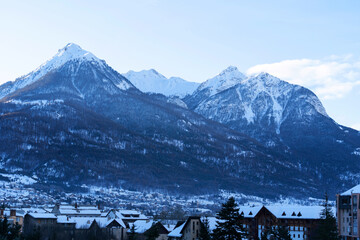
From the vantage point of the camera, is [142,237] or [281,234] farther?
[142,237]

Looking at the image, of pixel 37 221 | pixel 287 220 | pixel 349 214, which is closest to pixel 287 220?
pixel 287 220

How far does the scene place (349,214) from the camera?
138375 mm

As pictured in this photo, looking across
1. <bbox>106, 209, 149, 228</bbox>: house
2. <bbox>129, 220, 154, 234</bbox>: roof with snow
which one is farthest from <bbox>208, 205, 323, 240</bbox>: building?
<bbox>106, 209, 149, 228</bbox>: house

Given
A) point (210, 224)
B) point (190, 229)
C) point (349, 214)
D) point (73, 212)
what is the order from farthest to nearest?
point (73, 212) < point (210, 224) < point (349, 214) < point (190, 229)

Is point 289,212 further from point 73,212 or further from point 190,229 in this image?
point 73,212

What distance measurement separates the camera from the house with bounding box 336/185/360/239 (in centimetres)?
13475

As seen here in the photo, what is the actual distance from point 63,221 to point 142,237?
2944 centimetres

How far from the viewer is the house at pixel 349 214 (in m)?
135

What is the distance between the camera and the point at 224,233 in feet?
284

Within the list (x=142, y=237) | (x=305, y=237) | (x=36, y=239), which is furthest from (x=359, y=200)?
(x=36, y=239)

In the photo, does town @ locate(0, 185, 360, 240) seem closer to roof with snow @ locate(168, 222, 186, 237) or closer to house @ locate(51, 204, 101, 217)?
roof with snow @ locate(168, 222, 186, 237)

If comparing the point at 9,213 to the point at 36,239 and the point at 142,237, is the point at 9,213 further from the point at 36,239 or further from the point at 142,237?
the point at 36,239

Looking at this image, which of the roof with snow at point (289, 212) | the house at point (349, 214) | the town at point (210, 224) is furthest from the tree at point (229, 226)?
the roof with snow at point (289, 212)

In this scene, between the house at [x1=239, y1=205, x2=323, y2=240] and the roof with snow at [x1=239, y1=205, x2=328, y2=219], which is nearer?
the house at [x1=239, y1=205, x2=323, y2=240]
